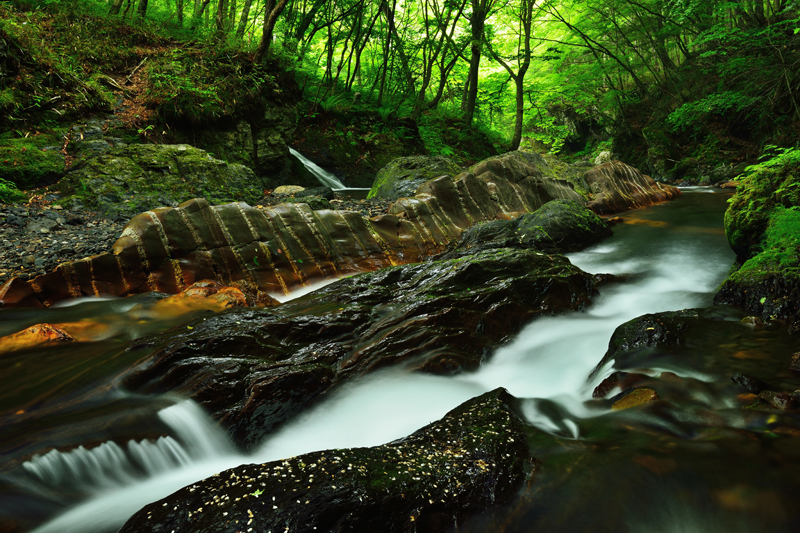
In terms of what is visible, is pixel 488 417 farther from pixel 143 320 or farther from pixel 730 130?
pixel 730 130

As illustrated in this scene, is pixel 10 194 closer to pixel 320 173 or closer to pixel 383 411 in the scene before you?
pixel 383 411

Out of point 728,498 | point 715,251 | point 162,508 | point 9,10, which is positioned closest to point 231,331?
point 162,508

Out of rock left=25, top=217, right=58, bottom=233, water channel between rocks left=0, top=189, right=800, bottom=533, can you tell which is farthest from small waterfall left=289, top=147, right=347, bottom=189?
water channel between rocks left=0, top=189, right=800, bottom=533

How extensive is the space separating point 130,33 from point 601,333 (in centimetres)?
1579

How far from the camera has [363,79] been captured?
19.9 metres

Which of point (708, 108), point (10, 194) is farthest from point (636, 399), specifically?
point (708, 108)

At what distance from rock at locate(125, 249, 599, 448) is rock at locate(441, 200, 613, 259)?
172 cm

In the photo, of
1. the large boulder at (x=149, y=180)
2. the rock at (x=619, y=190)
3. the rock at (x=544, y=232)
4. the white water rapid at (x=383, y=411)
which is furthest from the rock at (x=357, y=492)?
the rock at (x=619, y=190)

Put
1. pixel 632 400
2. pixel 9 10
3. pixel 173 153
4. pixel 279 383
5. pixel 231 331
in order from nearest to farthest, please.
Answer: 1. pixel 632 400
2. pixel 279 383
3. pixel 231 331
4. pixel 173 153
5. pixel 9 10

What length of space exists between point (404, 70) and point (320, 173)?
6849 millimetres

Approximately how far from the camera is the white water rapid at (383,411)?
255 centimetres

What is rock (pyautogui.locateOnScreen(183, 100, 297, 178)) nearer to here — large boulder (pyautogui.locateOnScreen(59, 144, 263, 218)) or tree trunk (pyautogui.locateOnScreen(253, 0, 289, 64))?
tree trunk (pyautogui.locateOnScreen(253, 0, 289, 64))

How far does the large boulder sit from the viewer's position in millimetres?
7481

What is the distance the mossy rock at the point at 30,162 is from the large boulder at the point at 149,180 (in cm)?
36
